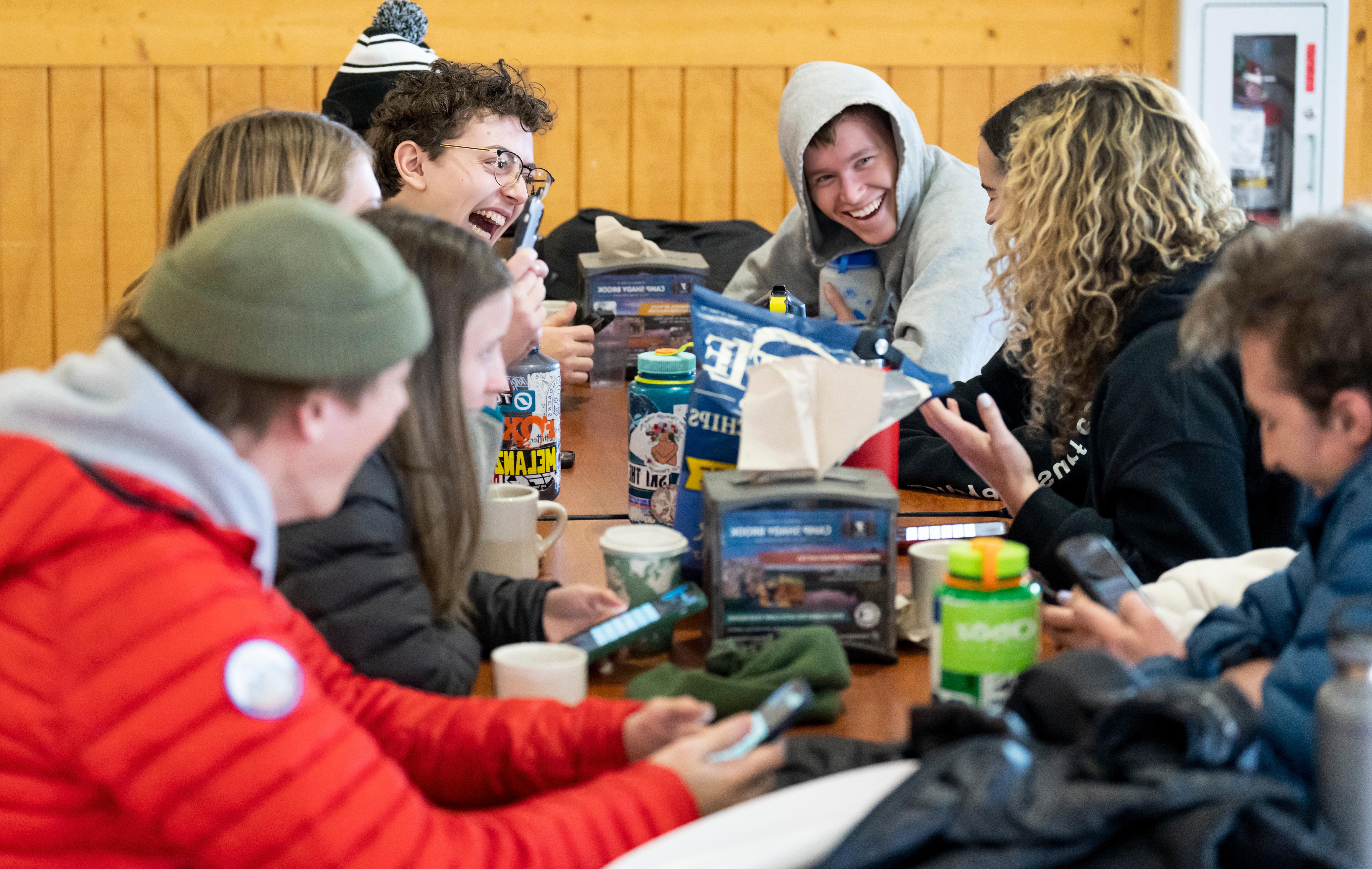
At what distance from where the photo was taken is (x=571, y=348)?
2.41 meters

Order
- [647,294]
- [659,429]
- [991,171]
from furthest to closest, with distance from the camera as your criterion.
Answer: [647,294] → [991,171] → [659,429]

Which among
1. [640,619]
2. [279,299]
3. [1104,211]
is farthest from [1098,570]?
[279,299]

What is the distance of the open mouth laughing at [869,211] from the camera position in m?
2.59

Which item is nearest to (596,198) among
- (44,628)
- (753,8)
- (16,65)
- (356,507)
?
(753,8)

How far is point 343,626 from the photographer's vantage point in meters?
1.00

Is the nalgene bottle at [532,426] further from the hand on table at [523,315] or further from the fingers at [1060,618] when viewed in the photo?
the fingers at [1060,618]

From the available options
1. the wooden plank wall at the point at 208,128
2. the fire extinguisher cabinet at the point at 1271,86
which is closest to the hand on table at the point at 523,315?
the wooden plank wall at the point at 208,128

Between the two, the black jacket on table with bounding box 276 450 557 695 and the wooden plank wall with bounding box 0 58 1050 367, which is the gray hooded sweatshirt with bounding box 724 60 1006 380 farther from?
the wooden plank wall with bounding box 0 58 1050 367

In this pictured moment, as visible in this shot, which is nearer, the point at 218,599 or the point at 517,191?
the point at 218,599

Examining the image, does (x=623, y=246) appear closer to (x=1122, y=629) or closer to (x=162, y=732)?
(x=1122, y=629)

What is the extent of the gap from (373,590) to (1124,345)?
38.3 inches

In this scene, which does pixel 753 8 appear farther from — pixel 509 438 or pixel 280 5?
pixel 509 438

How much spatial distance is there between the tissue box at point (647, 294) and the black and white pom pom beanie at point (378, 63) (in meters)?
0.75

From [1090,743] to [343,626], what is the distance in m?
0.57
